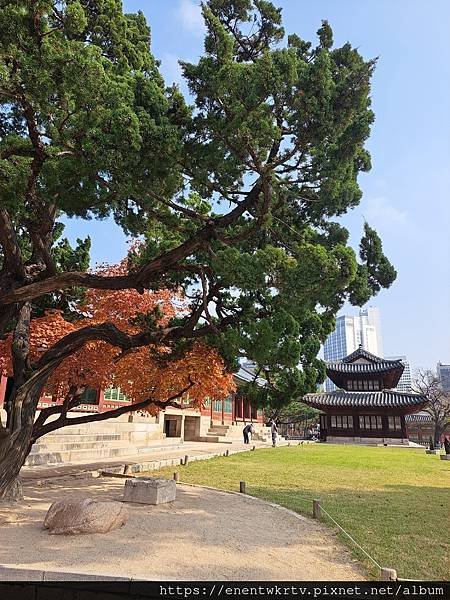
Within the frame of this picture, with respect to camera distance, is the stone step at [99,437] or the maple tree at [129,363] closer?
the maple tree at [129,363]

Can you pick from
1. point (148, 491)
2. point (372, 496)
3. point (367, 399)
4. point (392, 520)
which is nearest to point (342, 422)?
point (367, 399)

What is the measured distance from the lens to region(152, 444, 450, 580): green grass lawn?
6.28 metres

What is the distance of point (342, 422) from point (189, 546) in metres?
43.0

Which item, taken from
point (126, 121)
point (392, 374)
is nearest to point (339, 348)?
point (392, 374)

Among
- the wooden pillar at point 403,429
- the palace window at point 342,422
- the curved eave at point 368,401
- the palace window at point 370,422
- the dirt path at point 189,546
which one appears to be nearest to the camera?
the dirt path at point 189,546

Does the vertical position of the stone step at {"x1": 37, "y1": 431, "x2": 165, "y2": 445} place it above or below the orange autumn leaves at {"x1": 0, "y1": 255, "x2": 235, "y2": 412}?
below

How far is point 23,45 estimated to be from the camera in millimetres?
6152

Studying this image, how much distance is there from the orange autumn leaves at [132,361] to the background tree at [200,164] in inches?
31.9

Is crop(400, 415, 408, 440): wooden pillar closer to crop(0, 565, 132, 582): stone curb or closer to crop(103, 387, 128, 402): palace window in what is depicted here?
crop(103, 387, 128, 402): palace window

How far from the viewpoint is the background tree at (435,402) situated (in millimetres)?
46812

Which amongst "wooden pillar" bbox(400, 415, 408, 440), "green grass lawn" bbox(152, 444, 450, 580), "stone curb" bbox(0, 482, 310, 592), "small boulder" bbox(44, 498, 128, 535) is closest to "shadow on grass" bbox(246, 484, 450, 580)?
"green grass lawn" bbox(152, 444, 450, 580)

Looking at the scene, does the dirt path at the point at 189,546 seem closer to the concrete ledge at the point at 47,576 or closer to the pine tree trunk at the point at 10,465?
the concrete ledge at the point at 47,576

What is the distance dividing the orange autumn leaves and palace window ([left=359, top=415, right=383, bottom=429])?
37.7 metres

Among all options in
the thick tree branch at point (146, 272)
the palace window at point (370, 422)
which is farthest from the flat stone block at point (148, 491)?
the palace window at point (370, 422)
